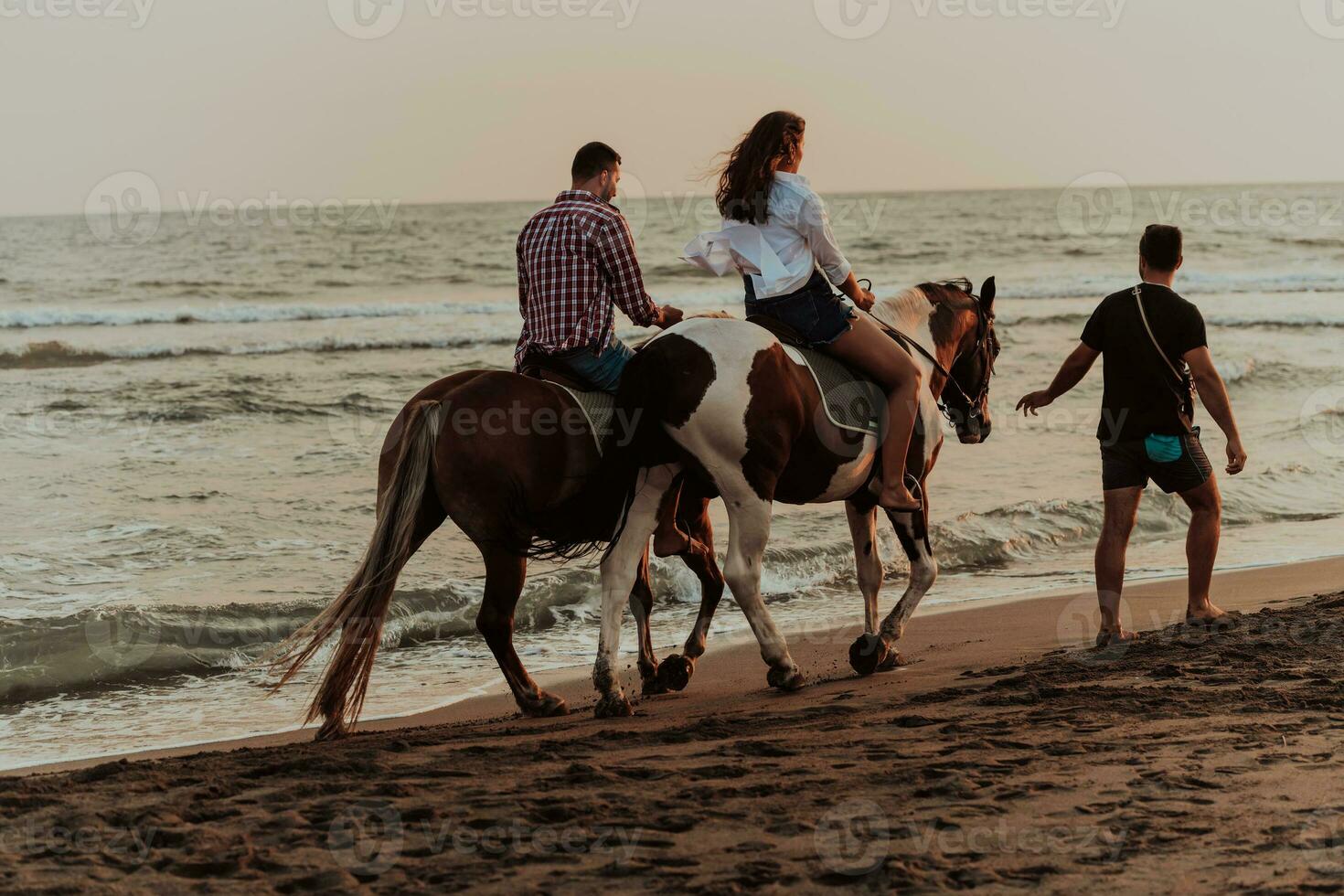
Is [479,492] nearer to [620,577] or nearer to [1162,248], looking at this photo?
[620,577]

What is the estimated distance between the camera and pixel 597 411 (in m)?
5.66

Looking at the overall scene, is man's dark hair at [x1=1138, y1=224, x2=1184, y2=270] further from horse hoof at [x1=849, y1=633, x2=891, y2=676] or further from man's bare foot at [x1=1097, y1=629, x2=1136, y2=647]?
horse hoof at [x1=849, y1=633, x2=891, y2=676]

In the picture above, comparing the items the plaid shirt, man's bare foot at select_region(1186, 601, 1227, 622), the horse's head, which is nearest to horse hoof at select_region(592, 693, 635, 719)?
the plaid shirt

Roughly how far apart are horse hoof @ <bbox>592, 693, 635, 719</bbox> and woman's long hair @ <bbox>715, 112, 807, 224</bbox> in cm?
222

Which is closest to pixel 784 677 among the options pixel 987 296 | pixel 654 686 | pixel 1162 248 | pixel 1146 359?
pixel 654 686

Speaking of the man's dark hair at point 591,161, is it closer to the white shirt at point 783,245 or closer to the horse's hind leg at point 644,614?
the white shirt at point 783,245

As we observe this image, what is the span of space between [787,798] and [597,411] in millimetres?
2231

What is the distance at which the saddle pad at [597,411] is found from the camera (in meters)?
5.62

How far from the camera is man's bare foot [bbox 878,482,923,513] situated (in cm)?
624

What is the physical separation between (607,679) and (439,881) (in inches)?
87.9

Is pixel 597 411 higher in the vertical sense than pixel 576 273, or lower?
lower

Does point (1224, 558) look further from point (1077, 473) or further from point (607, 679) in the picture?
point (607, 679)

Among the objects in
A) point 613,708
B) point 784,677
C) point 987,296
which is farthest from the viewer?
point 987,296

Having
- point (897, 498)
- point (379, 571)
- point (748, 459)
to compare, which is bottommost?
point (379, 571)
